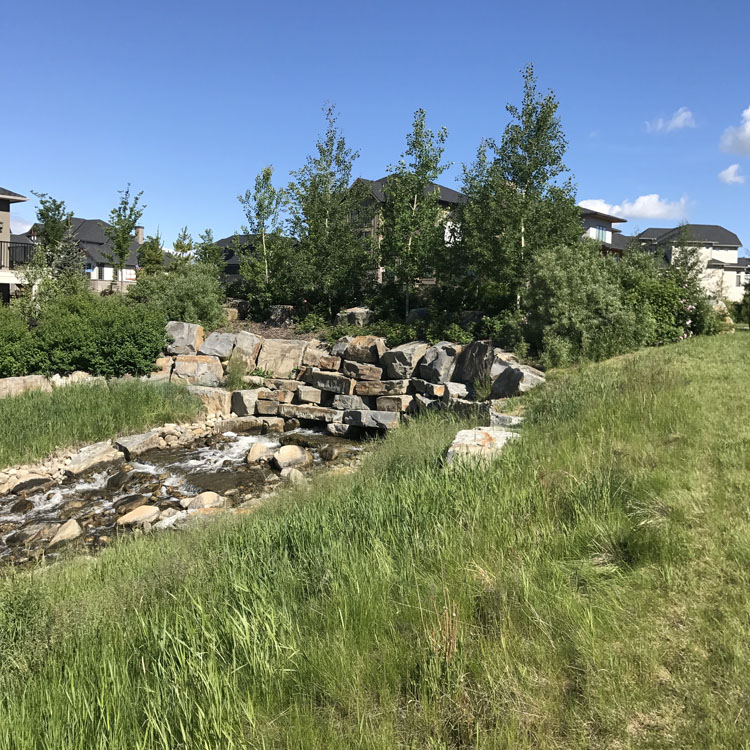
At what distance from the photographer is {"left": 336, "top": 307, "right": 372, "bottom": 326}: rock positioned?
21469 mm

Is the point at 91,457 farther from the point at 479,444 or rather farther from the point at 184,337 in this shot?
the point at 479,444

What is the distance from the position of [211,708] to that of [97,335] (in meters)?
15.7

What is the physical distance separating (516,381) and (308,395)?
7576 mm

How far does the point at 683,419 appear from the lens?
251 inches

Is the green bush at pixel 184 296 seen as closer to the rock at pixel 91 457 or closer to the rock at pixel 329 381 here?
the rock at pixel 329 381

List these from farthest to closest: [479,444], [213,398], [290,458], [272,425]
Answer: [213,398]
[272,425]
[290,458]
[479,444]

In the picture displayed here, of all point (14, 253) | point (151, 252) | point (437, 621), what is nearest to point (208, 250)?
point (151, 252)

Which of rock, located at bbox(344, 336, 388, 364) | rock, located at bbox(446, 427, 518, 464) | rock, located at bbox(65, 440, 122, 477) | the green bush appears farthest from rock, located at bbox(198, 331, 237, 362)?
rock, located at bbox(446, 427, 518, 464)

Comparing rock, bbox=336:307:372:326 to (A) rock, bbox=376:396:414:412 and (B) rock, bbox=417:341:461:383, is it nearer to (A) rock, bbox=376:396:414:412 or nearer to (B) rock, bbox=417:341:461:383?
(B) rock, bbox=417:341:461:383

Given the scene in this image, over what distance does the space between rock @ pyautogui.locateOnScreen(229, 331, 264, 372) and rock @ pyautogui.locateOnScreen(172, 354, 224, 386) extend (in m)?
0.90

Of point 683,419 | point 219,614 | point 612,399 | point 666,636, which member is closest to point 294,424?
point 612,399

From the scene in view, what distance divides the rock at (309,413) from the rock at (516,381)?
5225 millimetres

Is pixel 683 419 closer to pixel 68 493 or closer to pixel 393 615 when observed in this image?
pixel 393 615

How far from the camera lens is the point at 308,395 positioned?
58.3 ft
